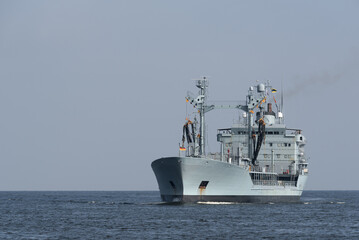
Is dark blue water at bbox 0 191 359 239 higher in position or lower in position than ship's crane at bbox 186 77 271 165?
lower

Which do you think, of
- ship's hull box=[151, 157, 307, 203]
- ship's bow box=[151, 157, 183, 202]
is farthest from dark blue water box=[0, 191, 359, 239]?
ship's bow box=[151, 157, 183, 202]

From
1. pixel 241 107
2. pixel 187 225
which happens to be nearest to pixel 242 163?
pixel 241 107

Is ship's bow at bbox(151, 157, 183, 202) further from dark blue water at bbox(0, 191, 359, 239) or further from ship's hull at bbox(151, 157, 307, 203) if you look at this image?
dark blue water at bbox(0, 191, 359, 239)

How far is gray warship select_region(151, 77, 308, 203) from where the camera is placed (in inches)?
2803

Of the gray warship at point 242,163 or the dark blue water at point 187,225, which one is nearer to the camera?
the dark blue water at point 187,225

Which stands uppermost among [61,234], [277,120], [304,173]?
[277,120]

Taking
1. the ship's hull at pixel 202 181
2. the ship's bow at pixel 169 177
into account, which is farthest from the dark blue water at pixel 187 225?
the ship's bow at pixel 169 177

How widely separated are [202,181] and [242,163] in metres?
12.4

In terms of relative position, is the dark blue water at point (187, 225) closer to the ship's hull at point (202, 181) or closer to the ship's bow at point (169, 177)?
the ship's hull at point (202, 181)

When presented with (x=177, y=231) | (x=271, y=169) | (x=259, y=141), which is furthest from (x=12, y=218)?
(x=271, y=169)

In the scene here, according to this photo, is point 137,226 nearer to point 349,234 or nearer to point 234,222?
point 234,222

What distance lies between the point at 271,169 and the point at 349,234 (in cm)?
3851

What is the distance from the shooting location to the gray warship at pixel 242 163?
234ft

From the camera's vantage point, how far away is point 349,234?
48.7 m
